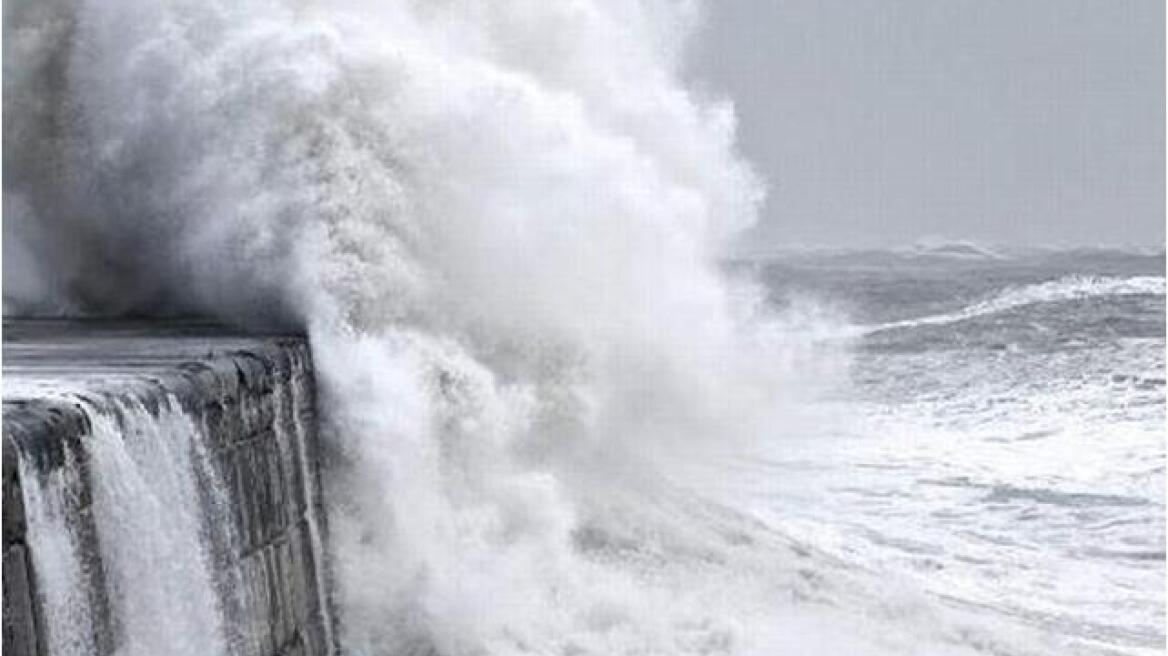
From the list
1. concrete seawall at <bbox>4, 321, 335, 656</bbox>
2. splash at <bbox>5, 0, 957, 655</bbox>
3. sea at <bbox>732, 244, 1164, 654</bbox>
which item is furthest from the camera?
sea at <bbox>732, 244, 1164, 654</bbox>

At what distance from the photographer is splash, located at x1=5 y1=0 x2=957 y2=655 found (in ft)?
35.7

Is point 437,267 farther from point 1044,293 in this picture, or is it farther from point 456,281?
point 1044,293

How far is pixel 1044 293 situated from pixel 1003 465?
1812 centimetres

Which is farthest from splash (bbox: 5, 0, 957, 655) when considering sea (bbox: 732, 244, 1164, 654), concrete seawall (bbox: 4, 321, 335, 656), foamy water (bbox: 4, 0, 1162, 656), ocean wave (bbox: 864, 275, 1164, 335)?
ocean wave (bbox: 864, 275, 1164, 335)

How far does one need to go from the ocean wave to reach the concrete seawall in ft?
72.3

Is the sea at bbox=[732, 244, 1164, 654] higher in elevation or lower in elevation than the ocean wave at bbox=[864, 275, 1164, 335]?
lower

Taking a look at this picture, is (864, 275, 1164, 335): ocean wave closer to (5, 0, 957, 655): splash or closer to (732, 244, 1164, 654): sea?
(732, 244, 1164, 654): sea

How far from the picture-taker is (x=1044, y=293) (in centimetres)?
3628

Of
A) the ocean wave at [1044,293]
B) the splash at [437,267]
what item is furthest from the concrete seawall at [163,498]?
the ocean wave at [1044,293]

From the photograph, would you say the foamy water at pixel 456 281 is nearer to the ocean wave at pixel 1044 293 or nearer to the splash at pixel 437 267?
the splash at pixel 437 267

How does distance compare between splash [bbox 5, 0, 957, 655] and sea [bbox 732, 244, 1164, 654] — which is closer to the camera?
splash [bbox 5, 0, 957, 655]

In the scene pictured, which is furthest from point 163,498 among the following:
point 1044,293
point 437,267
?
point 1044,293

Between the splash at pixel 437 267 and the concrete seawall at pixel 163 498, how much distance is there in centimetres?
68

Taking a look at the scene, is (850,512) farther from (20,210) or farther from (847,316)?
(847,316)
